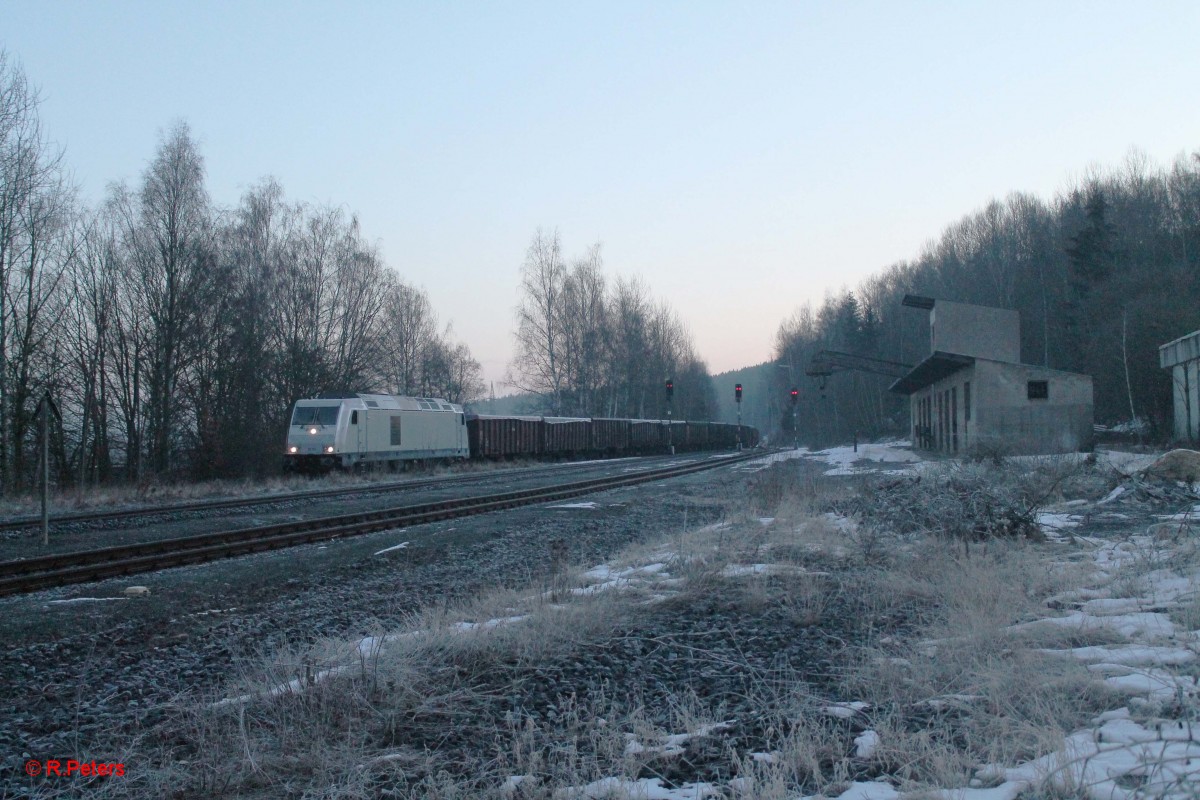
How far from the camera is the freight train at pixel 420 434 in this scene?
27.2 meters

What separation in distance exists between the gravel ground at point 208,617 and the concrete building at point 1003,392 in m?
18.3

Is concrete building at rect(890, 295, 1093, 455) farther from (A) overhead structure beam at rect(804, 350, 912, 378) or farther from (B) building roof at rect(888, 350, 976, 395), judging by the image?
(A) overhead structure beam at rect(804, 350, 912, 378)

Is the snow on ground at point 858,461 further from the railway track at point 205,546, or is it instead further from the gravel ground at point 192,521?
the railway track at point 205,546

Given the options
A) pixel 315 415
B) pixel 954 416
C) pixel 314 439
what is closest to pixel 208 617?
pixel 314 439

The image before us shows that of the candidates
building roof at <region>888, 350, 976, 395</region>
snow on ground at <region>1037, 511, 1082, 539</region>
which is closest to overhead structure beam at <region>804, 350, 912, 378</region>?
building roof at <region>888, 350, 976, 395</region>

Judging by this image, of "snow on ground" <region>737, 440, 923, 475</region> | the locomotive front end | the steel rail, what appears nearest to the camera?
the steel rail

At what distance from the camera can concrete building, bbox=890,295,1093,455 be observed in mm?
28375

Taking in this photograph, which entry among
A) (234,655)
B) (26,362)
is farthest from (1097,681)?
(26,362)

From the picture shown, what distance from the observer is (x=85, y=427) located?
99.2 feet

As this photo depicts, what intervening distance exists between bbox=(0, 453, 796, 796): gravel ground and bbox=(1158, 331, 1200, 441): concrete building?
23.4 m

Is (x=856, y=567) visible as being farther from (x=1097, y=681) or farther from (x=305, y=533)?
(x=305, y=533)

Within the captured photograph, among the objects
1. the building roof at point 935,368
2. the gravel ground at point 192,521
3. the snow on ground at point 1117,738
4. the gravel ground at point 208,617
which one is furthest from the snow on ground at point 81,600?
the building roof at point 935,368

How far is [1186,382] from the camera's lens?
1145 inches

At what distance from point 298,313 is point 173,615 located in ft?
114
